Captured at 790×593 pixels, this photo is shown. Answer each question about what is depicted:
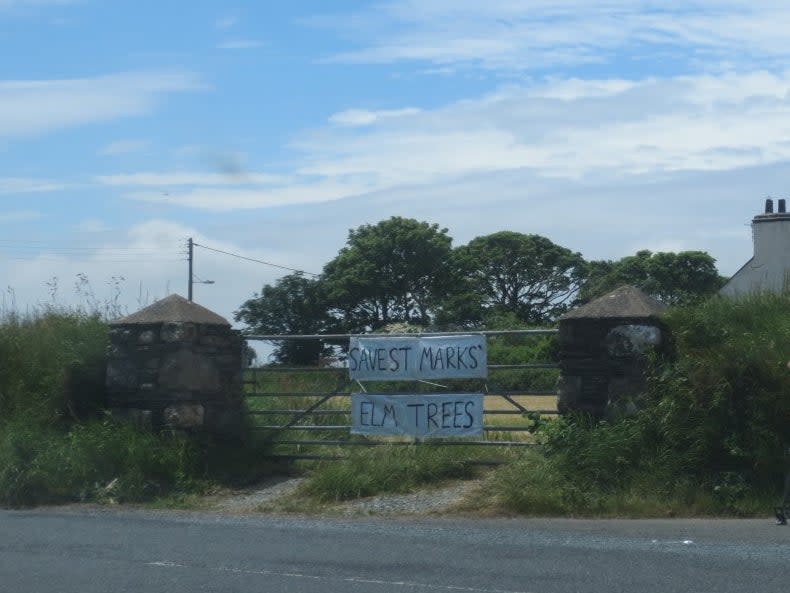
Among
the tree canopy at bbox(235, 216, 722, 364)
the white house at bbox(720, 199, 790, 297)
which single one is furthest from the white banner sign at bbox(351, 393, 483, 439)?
the tree canopy at bbox(235, 216, 722, 364)

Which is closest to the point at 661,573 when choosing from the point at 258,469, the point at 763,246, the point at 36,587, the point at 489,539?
the point at 489,539

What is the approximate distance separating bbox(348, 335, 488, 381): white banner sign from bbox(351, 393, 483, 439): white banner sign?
0.82 ft

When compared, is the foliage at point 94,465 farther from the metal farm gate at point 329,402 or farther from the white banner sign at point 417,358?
the white banner sign at point 417,358

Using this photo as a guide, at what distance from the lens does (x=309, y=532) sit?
10.4m

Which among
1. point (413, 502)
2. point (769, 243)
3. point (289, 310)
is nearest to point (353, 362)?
point (413, 502)

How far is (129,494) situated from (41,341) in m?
2.90

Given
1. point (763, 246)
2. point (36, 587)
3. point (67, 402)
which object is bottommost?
point (36, 587)

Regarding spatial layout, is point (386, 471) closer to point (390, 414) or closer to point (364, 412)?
point (390, 414)

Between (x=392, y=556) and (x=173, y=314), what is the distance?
5.72 m

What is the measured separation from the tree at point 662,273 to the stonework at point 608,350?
41.7m

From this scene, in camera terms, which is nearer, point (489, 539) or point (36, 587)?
point (36, 587)

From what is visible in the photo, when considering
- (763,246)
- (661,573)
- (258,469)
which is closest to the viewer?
(661,573)

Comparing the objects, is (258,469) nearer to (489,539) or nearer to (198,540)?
(198,540)

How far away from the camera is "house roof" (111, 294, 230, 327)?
1370cm
